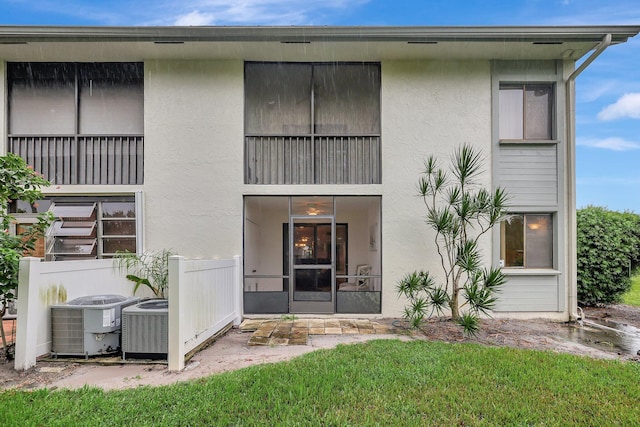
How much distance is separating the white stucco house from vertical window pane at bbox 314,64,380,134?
8 centimetres

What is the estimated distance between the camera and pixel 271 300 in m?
7.67

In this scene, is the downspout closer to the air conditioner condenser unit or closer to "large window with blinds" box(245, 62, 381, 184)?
"large window with blinds" box(245, 62, 381, 184)

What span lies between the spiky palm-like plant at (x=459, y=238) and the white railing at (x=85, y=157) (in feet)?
19.3

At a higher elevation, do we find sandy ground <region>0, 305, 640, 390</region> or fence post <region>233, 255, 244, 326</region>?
fence post <region>233, 255, 244, 326</region>

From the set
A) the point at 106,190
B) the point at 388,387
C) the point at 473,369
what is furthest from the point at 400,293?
the point at 106,190

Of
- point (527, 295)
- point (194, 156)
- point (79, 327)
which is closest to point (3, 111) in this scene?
point (194, 156)

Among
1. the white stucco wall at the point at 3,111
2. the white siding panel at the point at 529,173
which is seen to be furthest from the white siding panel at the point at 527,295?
the white stucco wall at the point at 3,111

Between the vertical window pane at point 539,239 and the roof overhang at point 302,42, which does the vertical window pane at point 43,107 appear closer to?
the roof overhang at point 302,42

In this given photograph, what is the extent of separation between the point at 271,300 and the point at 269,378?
3633 millimetres

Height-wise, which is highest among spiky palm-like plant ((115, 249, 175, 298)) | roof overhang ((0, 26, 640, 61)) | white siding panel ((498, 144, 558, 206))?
roof overhang ((0, 26, 640, 61))

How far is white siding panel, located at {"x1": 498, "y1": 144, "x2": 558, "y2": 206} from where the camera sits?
305 inches

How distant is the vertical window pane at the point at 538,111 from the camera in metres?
7.91

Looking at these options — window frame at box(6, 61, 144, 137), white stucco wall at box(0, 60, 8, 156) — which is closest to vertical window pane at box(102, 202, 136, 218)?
window frame at box(6, 61, 144, 137)

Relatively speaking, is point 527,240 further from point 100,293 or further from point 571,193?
point 100,293
